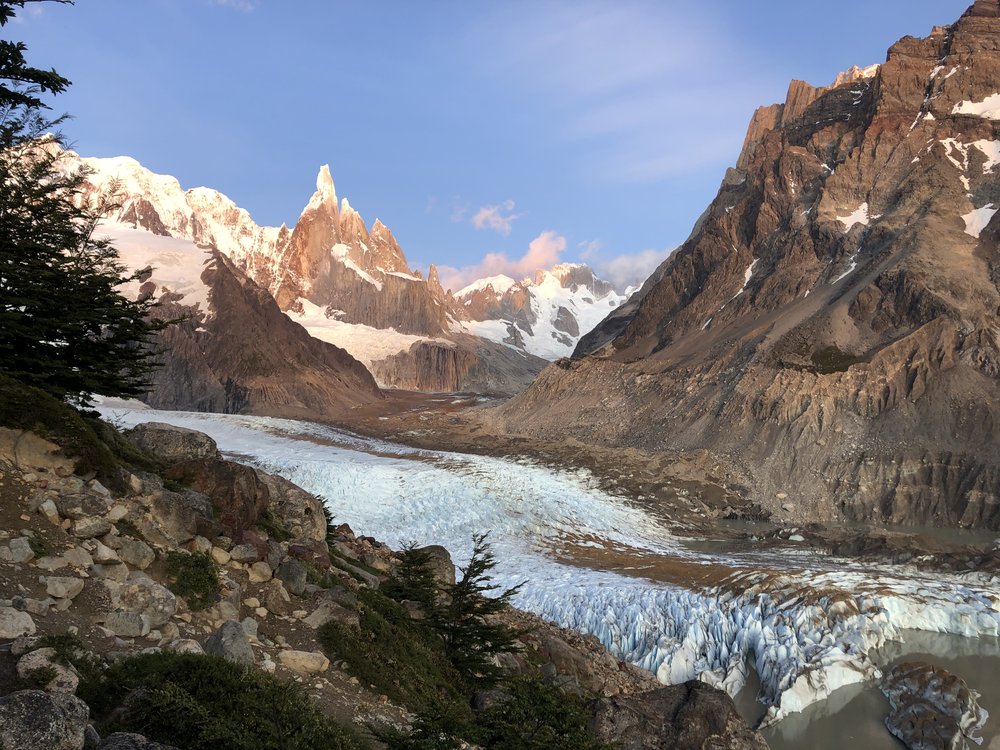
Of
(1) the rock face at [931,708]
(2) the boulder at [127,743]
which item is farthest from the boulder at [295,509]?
(1) the rock face at [931,708]

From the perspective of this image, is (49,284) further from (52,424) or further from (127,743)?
(127,743)

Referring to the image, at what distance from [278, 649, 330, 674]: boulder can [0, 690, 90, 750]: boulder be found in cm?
340

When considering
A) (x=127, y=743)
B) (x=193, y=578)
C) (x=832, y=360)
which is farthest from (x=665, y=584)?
(x=832, y=360)

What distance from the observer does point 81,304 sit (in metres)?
11.5

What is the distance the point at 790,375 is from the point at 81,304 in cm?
5019

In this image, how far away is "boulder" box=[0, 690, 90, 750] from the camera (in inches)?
170

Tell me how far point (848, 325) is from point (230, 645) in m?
59.5

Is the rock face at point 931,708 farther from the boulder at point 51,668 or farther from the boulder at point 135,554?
the boulder at point 51,668

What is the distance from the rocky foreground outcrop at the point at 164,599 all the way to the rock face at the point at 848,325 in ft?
122

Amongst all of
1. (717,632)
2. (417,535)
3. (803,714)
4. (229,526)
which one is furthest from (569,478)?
(229,526)

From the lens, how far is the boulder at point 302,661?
795 cm

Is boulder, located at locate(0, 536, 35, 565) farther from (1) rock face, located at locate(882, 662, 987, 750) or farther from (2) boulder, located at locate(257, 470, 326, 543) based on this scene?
(1) rock face, located at locate(882, 662, 987, 750)

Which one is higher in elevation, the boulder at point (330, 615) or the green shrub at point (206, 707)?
the green shrub at point (206, 707)

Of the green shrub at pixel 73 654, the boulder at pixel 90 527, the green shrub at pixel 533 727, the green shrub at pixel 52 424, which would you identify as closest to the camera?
the green shrub at pixel 73 654
